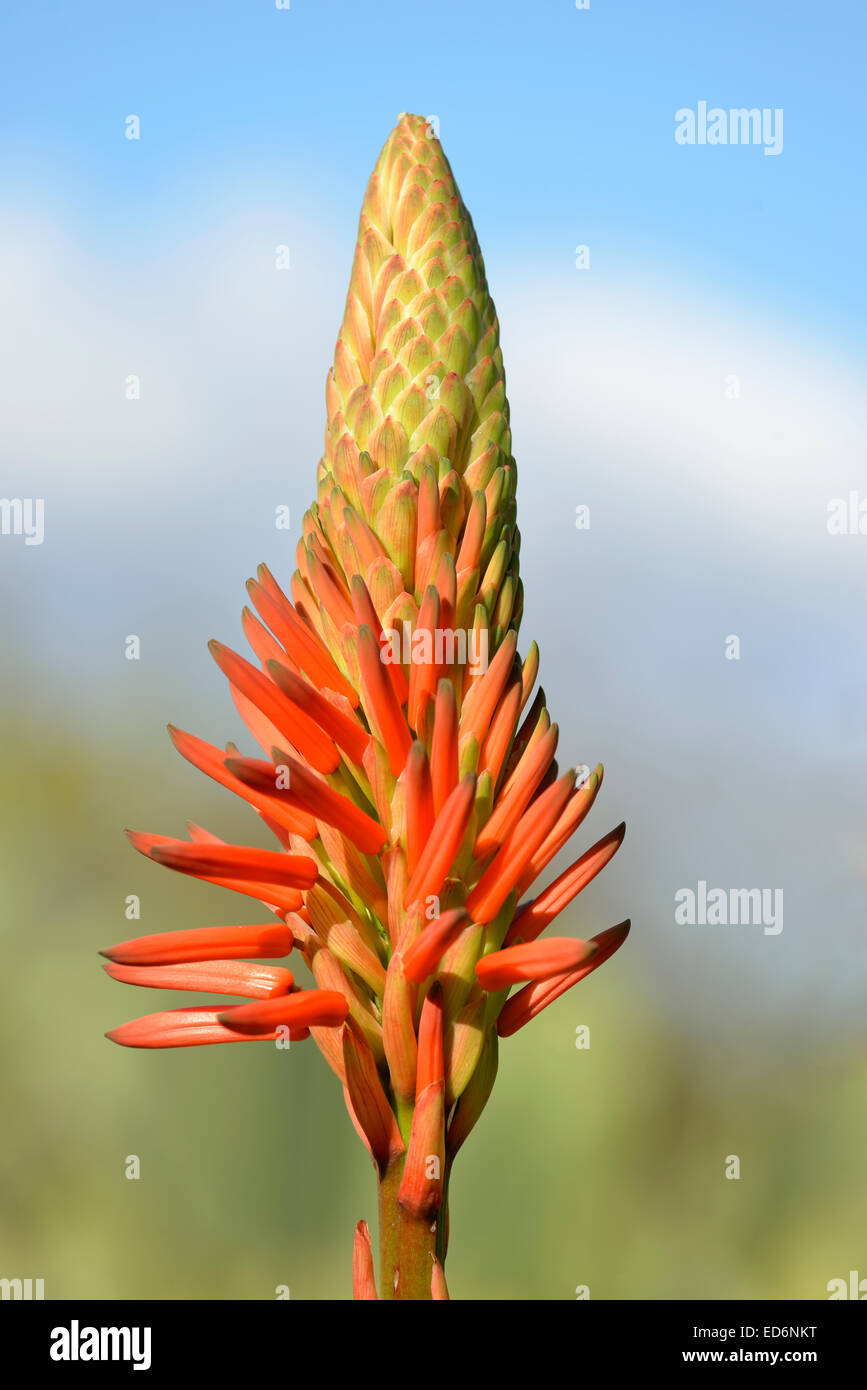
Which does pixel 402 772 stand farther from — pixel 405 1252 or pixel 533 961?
pixel 405 1252

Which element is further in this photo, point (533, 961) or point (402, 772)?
point (402, 772)
